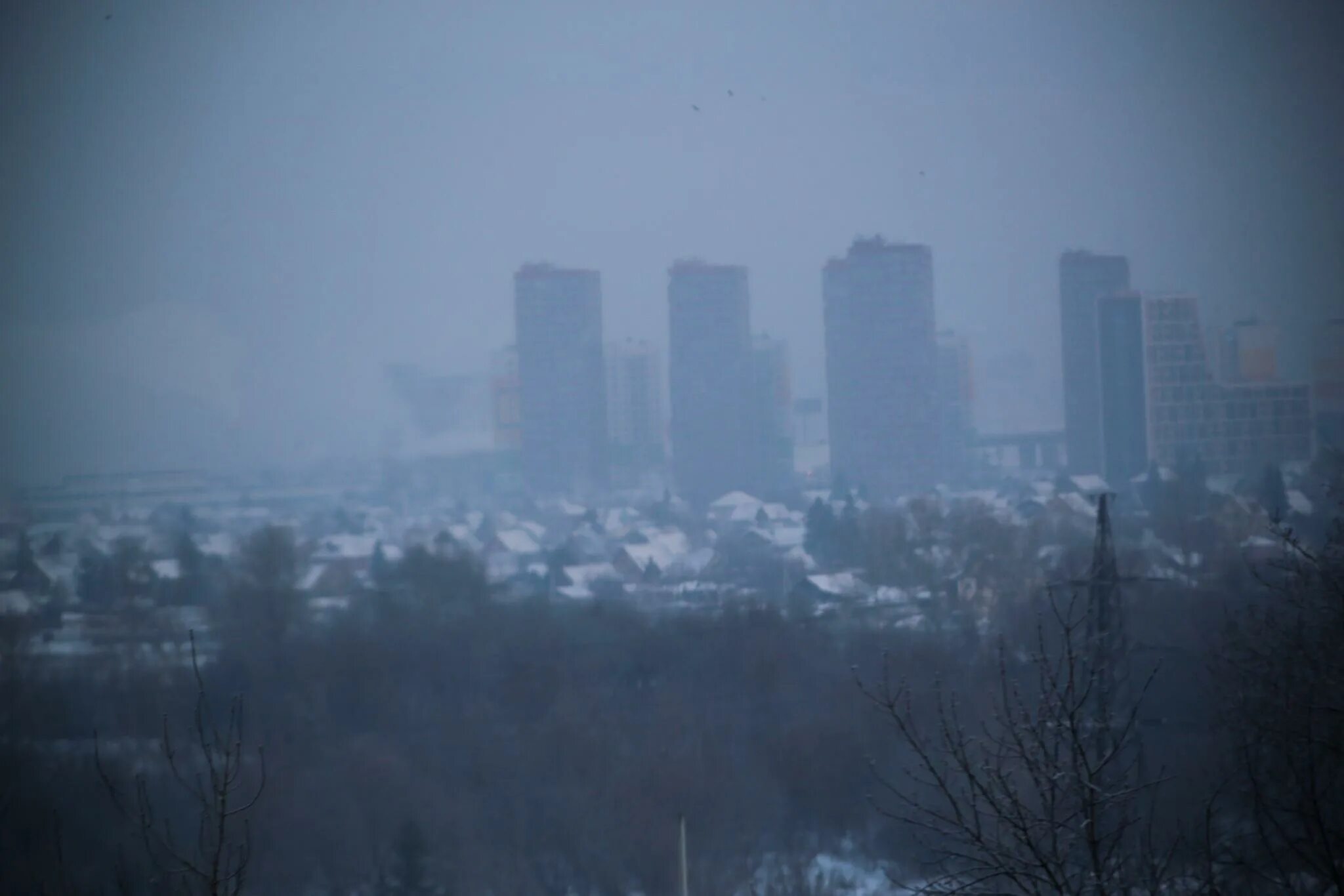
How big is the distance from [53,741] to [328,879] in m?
2.36

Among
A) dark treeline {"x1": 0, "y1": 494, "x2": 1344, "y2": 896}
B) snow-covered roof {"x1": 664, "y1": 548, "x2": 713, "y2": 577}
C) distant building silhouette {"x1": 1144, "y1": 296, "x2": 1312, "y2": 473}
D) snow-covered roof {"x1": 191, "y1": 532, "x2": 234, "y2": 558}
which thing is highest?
distant building silhouette {"x1": 1144, "y1": 296, "x2": 1312, "y2": 473}

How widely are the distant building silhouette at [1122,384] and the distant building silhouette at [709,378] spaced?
14.6 feet

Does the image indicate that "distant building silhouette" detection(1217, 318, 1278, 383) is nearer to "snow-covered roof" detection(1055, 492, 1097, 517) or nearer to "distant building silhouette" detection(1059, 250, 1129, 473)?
"distant building silhouette" detection(1059, 250, 1129, 473)

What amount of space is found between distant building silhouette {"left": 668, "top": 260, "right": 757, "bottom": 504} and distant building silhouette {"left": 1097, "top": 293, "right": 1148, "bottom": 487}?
4.44 m

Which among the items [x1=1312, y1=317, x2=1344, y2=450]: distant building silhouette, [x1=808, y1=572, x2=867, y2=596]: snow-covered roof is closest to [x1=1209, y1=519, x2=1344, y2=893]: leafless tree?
[x1=808, y1=572, x2=867, y2=596]: snow-covered roof

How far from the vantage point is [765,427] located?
16984mm

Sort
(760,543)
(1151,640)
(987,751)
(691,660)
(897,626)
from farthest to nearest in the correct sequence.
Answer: (760,543) → (897,626) → (691,660) → (1151,640) → (987,751)

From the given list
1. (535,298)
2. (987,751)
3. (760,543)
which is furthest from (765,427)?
(987,751)

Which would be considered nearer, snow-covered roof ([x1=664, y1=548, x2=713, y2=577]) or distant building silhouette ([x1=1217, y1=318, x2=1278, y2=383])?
snow-covered roof ([x1=664, y1=548, x2=713, y2=577])

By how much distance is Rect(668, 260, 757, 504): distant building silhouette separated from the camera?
54.6ft

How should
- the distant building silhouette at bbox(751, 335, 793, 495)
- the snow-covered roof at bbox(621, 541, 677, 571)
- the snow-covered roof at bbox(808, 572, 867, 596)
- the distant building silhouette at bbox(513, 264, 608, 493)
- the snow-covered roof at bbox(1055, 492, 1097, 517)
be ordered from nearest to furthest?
the snow-covered roof at bbox(808, 572, 867, 596) < the snow-covered roof at bbox(621, 541, 677, 571) < the snow-covered roof at bbox(1055, 492, 1097, 517) < the distant building silhouette at bbox(751, 335, 793, 495) < the distant building silhouette at bbox(513, 264, 608, 493)

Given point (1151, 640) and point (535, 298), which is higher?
point (535, 298)

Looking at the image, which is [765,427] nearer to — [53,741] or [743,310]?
[743,310]

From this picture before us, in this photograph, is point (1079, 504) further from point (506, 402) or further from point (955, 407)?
point (506, 402)
